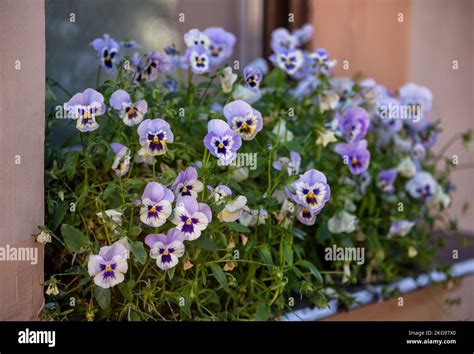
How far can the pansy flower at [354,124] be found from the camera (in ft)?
5.75

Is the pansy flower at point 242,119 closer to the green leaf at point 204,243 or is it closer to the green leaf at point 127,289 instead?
the green leaf at point 204,243

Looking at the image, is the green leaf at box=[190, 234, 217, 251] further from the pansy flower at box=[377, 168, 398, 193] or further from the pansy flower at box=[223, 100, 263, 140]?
the pansy flower at box=[377, 168, 398, 193]

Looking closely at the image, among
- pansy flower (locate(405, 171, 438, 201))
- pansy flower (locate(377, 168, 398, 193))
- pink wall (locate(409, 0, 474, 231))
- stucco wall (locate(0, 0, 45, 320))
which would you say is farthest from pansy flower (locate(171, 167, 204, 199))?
pink wall (locate(409, 0, 474, 231))

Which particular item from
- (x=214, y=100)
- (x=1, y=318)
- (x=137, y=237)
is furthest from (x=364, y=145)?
(x=1, y=318)

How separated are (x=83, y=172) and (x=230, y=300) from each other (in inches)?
15.9

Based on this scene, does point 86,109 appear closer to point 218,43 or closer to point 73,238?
point 73,238

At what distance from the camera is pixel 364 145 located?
174 centimetres

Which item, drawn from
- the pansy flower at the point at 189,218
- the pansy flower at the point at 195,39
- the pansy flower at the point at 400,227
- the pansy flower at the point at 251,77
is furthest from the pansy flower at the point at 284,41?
the pansy flower at the point at 189,218

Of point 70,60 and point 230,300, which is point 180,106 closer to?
point 70,60

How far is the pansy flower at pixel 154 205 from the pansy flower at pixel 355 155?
518 mm

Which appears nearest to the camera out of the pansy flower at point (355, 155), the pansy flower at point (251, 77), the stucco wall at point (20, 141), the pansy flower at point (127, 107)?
the stucco wall at point (20, 141)

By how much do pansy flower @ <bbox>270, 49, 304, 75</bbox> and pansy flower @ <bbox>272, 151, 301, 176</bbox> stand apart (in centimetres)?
31

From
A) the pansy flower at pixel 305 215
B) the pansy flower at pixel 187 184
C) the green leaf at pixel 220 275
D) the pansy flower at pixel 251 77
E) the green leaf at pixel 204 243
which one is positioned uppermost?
the pansy flower at pixel 251 77

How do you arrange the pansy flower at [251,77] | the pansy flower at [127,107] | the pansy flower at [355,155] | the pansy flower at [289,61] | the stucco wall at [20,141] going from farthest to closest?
the pansy flower at [289,61]
the pansy flower at [355,155]
the pansy flower at [251,77]
the pansy flower at [127,107]
the stucco wall at [20,141]
